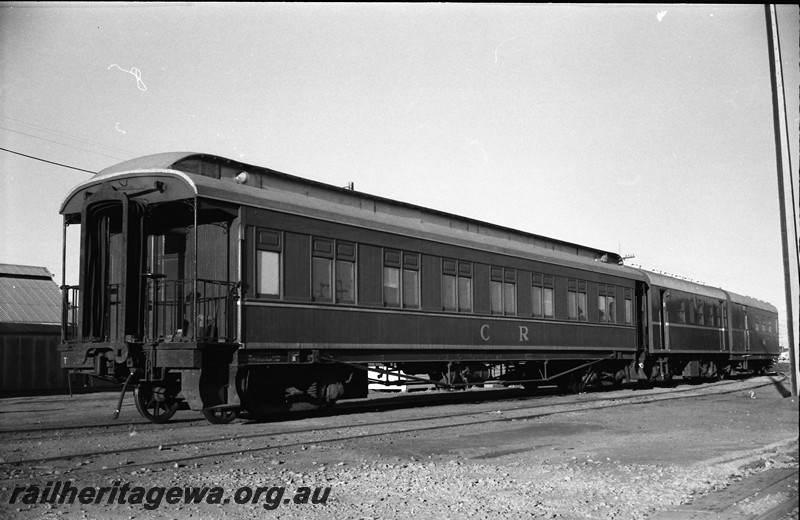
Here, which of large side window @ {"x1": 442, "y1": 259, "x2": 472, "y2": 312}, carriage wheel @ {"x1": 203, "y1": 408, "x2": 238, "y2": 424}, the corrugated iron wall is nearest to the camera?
carriage wheel @ {"x1": 203, "y1": 408, "x2": 238, "y2": 424}

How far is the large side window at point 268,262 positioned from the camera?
1225cm

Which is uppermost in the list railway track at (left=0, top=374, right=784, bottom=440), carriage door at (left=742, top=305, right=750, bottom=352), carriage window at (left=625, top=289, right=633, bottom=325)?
carriage window at (left=625, top=289, right=633, bottom=325)

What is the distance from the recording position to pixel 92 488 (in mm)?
6793

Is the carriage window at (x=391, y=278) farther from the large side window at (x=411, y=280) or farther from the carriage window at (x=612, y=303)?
the carriage window at (x=612, y=303)

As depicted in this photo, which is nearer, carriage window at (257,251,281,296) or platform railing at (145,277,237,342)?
platform railing at (145,277,237,342)

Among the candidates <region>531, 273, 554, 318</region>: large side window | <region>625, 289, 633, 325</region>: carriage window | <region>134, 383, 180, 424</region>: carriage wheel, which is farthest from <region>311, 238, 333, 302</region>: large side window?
<region>625, 289, 633, 325</region>: carriage window

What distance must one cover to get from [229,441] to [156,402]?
9.76ft

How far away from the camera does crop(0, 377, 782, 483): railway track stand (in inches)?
322

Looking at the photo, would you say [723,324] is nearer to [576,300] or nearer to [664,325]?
[664,325]

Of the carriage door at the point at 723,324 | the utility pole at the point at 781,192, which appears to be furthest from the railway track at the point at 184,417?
the carriage door at the point at 723,324

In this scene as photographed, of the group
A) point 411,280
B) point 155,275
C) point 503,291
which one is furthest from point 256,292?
point 503,291

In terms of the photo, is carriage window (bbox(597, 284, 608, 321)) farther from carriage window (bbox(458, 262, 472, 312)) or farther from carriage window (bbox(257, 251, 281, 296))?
carriage window (bbox(257, 251, 281, 296))

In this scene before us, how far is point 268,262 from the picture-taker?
12.4 m

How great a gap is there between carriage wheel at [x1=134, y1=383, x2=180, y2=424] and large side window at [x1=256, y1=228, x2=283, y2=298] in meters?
2.43
